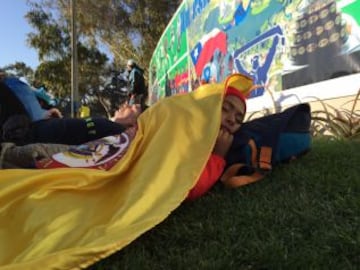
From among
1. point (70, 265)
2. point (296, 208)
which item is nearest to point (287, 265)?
point (296, 208)

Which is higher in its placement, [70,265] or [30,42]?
[30,42]

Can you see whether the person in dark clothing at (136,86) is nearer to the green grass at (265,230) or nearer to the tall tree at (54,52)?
the green grass at (265,230)

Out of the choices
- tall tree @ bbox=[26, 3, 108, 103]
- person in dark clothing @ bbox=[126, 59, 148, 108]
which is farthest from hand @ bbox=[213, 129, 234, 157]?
tall tree @ bbox=[26, 3, 108, 103]

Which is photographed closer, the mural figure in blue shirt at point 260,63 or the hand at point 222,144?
the hand at point 222,144

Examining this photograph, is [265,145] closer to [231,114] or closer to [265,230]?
[231,114]

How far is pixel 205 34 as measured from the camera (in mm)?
8203

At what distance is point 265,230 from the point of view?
194cm

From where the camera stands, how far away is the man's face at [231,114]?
251 cm

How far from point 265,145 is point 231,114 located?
226 mm

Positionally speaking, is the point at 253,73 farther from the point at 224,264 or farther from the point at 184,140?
the point at 224,264

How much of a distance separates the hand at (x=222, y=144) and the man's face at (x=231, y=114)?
2.3 inches

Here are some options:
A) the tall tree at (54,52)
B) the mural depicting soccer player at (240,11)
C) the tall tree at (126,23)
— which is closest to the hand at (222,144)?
the mural depicting soccer player at (240,11)

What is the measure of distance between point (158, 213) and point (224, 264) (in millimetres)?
334

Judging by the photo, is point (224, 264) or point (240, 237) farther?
point (240, 237)
